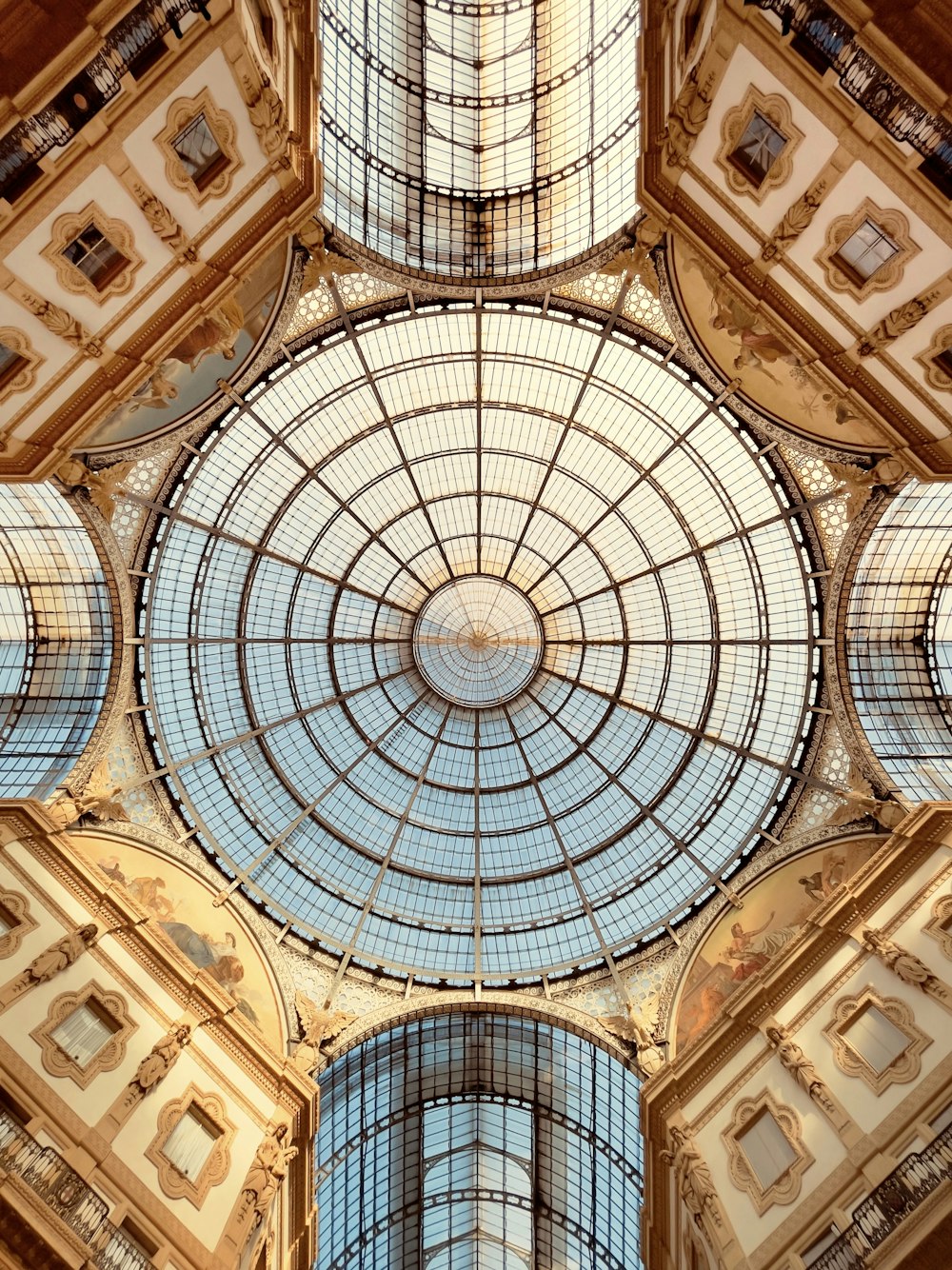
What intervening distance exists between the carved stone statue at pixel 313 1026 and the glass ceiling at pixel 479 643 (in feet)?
7.29

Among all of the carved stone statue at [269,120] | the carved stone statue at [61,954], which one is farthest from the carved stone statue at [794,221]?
the carved stone statue at [61,954]

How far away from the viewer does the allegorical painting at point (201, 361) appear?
18625 millimetres

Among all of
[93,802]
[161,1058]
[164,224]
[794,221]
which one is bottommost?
[161,1058]

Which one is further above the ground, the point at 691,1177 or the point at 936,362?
the point at 936,362

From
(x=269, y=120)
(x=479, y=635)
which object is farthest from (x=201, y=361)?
(x=479, y=635)

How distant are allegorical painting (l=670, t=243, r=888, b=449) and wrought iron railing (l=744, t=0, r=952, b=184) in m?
4.48

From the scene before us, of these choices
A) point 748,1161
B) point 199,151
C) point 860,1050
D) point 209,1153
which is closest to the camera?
point 199,151

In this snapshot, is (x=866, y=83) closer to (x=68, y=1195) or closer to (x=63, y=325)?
(x=63, y=325)

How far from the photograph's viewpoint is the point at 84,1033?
1773 centimetres

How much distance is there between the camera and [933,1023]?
54.0 ft

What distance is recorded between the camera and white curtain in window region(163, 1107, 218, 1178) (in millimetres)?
17672

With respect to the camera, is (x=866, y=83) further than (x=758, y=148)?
No

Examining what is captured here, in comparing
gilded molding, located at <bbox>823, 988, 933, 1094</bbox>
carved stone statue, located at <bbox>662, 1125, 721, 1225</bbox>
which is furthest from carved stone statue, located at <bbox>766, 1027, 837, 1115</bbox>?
carved stone statue, located at <bbox>662, 1125, 721, 1225</bbox>

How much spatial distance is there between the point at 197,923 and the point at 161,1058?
550 cm
